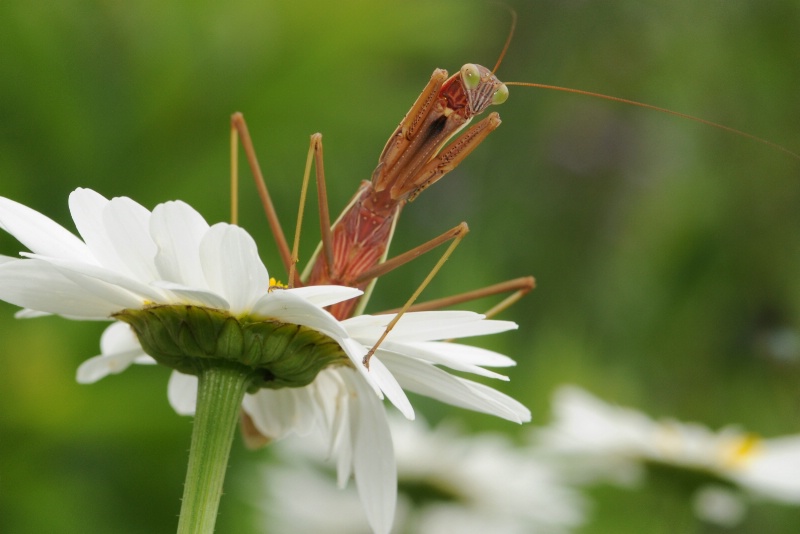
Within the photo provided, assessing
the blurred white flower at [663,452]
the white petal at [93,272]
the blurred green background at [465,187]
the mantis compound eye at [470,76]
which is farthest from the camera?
the blurred green background at [465,187]

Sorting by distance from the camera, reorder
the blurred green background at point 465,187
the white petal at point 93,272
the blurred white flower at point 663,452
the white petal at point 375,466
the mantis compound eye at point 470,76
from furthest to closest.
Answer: the blurred green background at point 465,187
the blurred white flower at point 663,452
the mantis compound eye at point 470,76
the white petal at point 375,466
the white petal at point 93,272

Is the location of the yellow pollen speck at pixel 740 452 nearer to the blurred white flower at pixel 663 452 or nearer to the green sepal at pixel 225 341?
the blurred white flower at pixel 663 452


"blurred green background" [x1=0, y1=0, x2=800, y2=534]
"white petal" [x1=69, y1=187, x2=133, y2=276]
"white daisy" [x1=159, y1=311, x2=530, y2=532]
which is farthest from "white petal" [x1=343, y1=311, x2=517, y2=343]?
"blurred green background" [x1=0, y1=0, x2=800, y2=534]

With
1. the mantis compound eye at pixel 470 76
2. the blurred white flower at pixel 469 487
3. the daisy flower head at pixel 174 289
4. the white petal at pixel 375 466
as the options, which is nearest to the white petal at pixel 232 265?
the daisy flower head at pixel 174 289

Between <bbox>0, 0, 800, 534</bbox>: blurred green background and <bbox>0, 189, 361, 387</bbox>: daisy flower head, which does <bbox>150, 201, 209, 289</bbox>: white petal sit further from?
<bbox>0, 0, 800, 534</bbox>: blurred green background

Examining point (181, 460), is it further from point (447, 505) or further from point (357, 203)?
point (357, 203)

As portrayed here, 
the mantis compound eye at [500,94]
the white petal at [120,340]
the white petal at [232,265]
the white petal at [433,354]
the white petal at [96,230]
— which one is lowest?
the white petal at [433,354]

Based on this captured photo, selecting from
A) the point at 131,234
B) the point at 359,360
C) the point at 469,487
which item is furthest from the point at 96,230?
the point at 469,487

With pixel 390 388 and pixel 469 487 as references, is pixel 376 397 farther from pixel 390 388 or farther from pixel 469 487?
pixel 469 487
